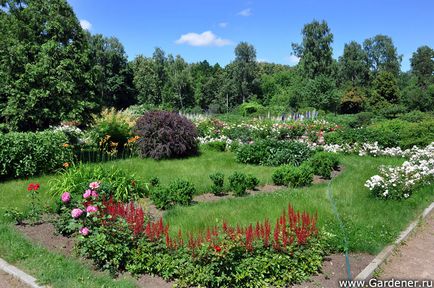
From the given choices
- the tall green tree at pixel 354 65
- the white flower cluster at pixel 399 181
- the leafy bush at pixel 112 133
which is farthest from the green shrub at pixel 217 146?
the tall green tree at pixel 354 65

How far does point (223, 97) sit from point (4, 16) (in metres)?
41.8

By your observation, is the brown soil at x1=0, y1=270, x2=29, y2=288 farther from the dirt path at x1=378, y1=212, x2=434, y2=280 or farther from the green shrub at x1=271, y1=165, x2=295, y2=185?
the green shrub at x1=271, y1=165, x2=295, y2=185

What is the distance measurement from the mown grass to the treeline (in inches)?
244

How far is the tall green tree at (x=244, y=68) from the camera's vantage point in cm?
5178

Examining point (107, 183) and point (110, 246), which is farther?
point (107, 183)

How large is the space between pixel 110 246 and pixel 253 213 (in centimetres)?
254

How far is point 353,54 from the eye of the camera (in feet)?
189

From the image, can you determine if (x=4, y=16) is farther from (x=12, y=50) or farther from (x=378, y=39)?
(x=378, y=39)

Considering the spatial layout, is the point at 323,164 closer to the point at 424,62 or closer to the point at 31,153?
the point at 31,153

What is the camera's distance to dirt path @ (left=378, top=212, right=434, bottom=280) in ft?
14.1

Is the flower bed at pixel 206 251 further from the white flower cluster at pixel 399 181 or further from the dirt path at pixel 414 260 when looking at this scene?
the white flower cluster at pixel 399 181

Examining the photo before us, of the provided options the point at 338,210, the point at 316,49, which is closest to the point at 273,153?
the point at 338,210

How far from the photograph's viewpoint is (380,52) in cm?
5906

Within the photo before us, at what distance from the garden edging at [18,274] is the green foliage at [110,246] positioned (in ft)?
2.08
